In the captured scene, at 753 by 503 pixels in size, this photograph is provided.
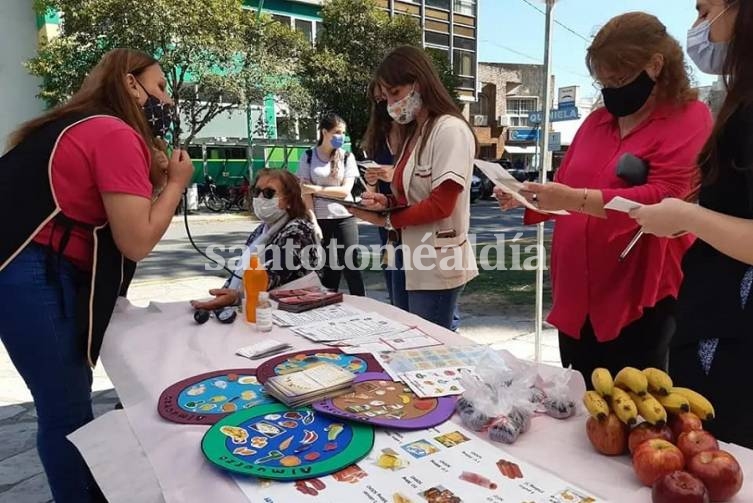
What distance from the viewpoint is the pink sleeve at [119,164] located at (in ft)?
4.92

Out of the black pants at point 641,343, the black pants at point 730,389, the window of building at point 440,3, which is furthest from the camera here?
the window of building at point 440,3

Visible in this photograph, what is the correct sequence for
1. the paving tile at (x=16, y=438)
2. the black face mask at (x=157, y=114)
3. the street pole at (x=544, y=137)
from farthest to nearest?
1. the street pole at (x=544, y=137)
2. the paving tile at (x=16, y=438)
3. the black face mask at (x=157, y=114)

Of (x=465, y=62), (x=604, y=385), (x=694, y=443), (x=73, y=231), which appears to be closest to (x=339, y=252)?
(x=73, y=231)

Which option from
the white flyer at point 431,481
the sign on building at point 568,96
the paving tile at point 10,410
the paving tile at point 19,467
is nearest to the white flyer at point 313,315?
the white flyer at point 431,481

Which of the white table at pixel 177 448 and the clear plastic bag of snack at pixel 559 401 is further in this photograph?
the clear plastic bag of snack at pixel 559 401

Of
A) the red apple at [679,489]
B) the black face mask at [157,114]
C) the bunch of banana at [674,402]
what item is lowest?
the red apple at [679,489]

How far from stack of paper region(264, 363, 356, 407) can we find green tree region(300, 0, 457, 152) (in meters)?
16.0

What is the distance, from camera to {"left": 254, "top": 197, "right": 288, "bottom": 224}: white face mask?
101 inches

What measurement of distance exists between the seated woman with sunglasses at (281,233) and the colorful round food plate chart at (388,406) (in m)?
1.19

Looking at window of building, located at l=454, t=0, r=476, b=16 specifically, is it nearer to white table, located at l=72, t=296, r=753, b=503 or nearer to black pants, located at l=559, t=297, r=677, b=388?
black pants, located at l=559, t=297, r=677, b=388

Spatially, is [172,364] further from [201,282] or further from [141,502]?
[201,282]

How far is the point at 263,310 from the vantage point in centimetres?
190

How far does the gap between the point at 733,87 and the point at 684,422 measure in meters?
0.70

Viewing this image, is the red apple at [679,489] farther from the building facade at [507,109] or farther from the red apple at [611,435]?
the building facade at [507,109]
